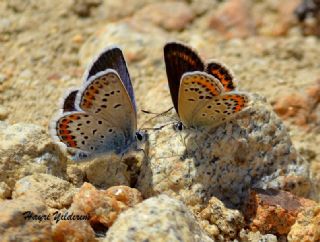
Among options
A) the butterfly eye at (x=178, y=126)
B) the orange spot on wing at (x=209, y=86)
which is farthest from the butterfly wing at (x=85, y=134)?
the orange spot on wing at (x=209, y=86)

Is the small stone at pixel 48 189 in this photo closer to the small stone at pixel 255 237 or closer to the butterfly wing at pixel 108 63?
the butterfly wing at pixel 108 63

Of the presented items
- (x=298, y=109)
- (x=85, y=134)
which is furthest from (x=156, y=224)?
(x=298, y=109)

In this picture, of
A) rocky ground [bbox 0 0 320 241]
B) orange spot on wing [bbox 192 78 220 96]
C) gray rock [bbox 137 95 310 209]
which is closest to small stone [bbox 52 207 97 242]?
rocky ground [bbox 0 0 320 241]

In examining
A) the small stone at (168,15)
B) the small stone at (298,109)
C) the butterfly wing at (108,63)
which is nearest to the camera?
the butterfly wing at (108,63)

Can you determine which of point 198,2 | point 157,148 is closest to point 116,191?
point 157,148

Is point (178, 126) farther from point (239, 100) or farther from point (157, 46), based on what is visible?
point (157, 46)

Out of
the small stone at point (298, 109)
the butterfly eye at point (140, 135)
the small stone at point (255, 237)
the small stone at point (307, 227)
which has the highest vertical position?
the butterfly eye at point (140, 135)

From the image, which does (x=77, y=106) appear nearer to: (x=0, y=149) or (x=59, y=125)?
(x=59, y=125)
